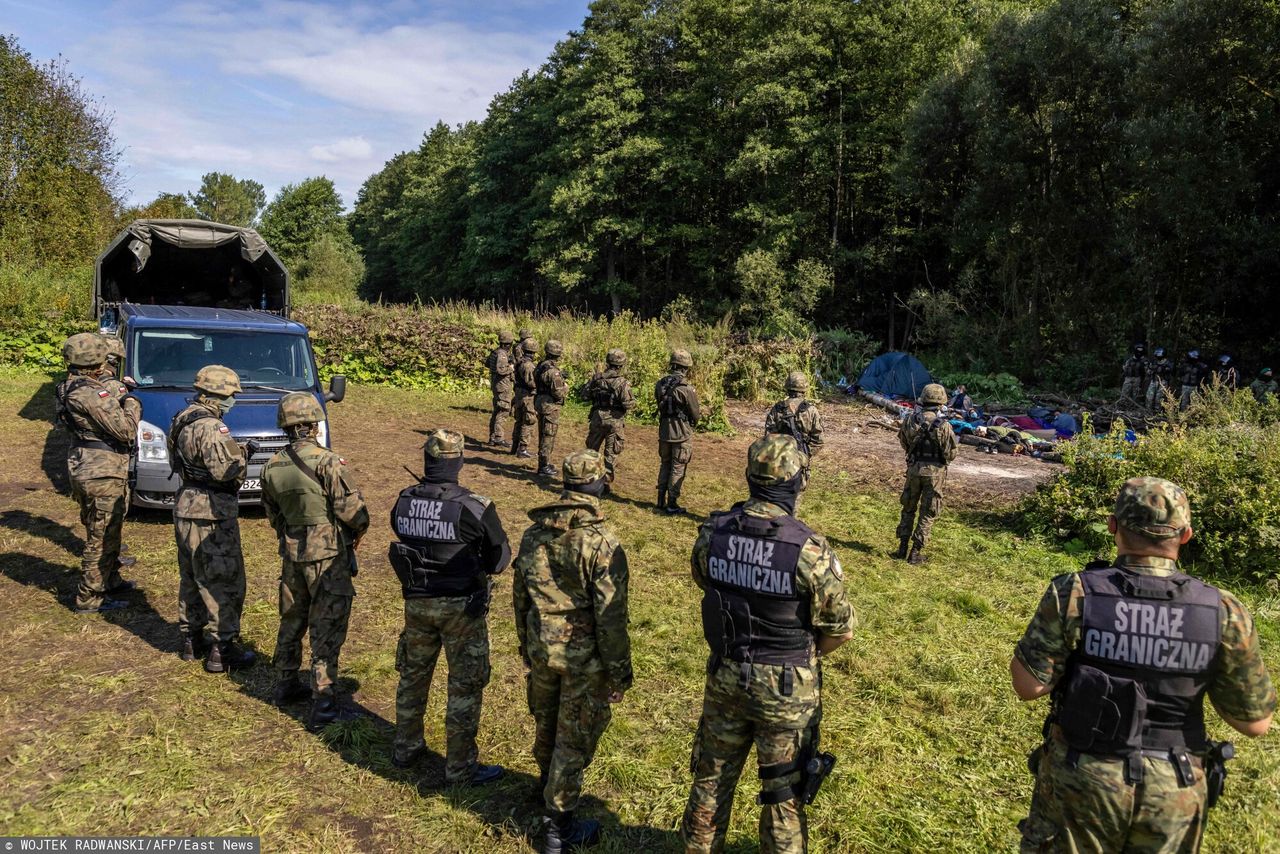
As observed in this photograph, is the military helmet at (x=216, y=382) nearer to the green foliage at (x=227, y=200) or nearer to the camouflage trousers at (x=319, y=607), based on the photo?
the camouflage trousers at (x=319, y=607)

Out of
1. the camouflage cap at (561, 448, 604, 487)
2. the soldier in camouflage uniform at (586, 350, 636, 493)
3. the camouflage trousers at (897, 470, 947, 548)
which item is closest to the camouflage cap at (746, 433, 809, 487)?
the camouflage cap at (561, 448, 604, 487)

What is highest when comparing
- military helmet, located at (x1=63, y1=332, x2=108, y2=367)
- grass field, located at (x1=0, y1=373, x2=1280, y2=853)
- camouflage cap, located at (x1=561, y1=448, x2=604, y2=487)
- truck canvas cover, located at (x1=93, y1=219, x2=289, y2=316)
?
truck canvas cover, located at (x1=93, y1=219, x2=289, y2=316)

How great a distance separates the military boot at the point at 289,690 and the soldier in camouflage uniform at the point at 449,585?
1.15 m

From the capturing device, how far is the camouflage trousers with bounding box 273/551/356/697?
187 inches

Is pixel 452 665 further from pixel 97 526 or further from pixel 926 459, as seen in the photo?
pixel 926 459

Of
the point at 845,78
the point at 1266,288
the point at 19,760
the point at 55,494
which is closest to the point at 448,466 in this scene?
the point at 19,760

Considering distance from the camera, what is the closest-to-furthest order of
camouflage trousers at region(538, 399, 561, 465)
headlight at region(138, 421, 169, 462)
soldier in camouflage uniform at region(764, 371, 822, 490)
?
1. headlight at region(138, 421, 169, 462)
2. soldier in camouflage uniform at region(764, 371, 822, 490)
3. camouflage trousers at region(538, 399, 561, 465)

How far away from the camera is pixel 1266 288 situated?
766 inches

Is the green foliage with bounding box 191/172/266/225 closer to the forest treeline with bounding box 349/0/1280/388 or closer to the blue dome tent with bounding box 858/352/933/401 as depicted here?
the forest treeline with bounding box 349/0/1280/388

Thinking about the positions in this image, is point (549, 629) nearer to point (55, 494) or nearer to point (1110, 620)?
point (1110, 620)

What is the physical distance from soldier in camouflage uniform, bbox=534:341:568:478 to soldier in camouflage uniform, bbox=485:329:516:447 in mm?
1539

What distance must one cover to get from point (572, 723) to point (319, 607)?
201 cm

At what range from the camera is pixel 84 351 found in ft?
21.1

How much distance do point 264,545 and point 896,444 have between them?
11.5m
